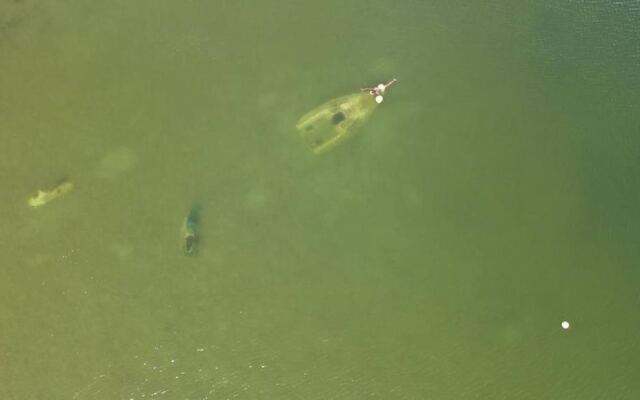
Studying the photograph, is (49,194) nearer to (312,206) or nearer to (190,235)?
(190,235)

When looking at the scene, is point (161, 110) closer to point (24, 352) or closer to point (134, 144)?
point (134, 144)

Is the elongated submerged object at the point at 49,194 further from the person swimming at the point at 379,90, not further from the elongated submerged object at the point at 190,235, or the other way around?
the person swimming at the point at 379,90

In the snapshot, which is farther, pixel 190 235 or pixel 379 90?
pixel 379 90

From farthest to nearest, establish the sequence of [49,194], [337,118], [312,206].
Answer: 1. [337,118]
2. [312,206]
3. [49,194]

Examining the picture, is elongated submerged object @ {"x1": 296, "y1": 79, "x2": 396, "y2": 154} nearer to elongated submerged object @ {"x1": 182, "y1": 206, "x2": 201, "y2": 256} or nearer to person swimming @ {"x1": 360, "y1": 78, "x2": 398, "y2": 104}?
person swimming @ {"x1": 360, "y1": 78, "x2": 398, "y2": 104}

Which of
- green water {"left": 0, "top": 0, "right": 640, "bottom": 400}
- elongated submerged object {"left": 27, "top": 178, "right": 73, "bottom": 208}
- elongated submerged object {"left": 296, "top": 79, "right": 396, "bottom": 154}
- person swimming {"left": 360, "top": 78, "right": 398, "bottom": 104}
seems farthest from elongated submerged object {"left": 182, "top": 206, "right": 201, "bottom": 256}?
person swimming {"left": 360, "top": 78, "right": 398, "bottom": 104}

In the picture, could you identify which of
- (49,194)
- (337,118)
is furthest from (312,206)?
(49,194)

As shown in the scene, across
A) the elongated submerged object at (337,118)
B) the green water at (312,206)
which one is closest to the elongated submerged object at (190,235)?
the green water at (312,206)
